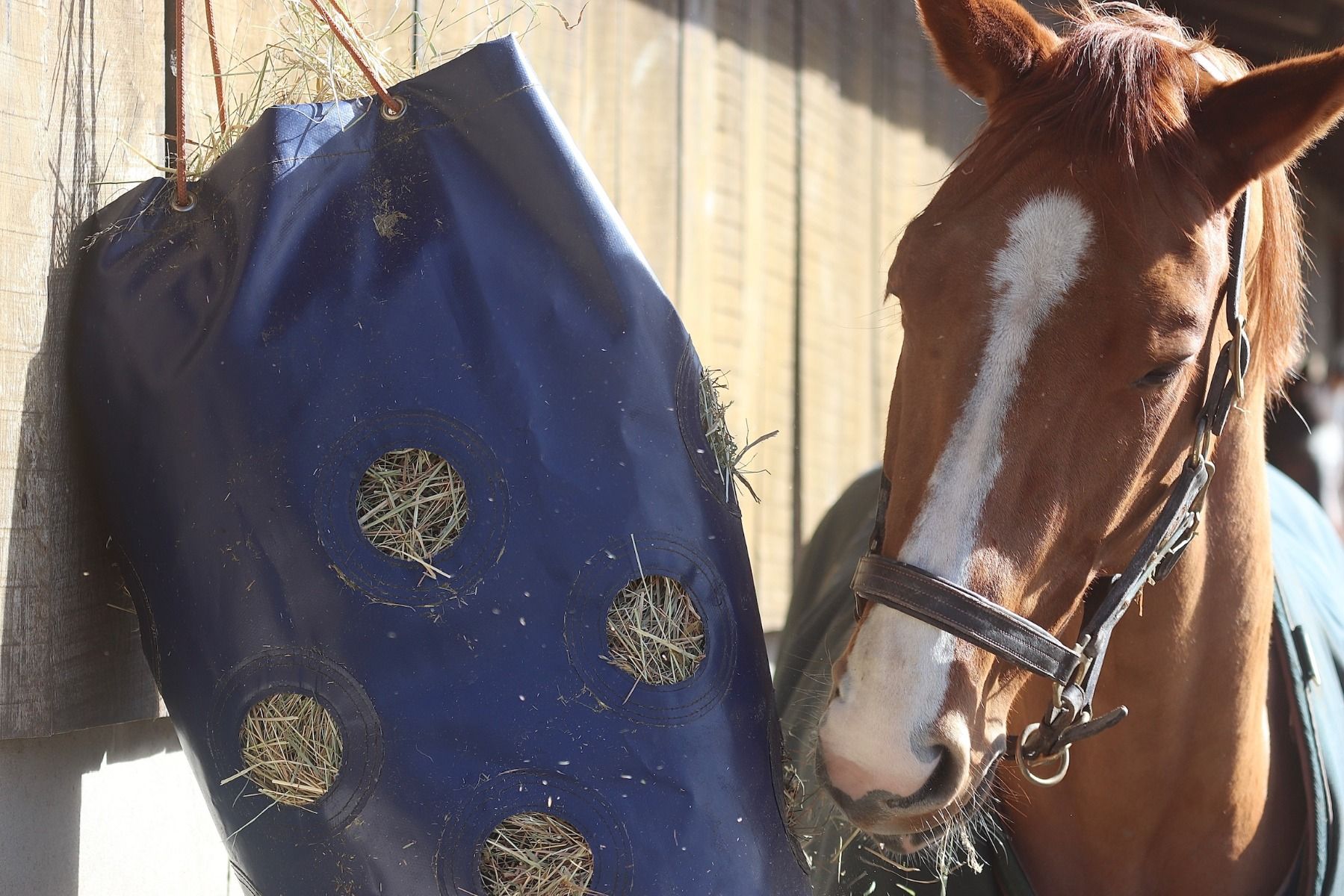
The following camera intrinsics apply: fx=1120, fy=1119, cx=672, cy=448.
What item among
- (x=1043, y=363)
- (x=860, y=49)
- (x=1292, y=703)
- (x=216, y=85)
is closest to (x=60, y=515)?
(x=216, y=85)

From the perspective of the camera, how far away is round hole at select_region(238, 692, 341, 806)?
1150 millimetres

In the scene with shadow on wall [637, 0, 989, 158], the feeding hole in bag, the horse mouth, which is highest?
shadow on wall [637, 0, 989, 158]

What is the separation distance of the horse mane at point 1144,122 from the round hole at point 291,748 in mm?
965

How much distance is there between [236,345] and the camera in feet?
3.92

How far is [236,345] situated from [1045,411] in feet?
2.82

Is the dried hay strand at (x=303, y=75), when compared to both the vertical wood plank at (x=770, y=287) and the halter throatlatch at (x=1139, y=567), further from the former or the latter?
the vertical wood plank at (x=770, y=287)

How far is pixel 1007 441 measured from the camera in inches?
46.0

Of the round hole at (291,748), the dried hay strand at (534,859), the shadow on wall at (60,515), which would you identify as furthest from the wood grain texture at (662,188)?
the dried hay strand at (534,859)

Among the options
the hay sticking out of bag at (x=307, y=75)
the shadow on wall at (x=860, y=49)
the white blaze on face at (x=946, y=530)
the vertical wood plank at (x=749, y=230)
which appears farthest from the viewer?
the shadow on wall at (x=860, y=49)

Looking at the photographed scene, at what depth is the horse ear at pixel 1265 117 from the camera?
1.25 meters

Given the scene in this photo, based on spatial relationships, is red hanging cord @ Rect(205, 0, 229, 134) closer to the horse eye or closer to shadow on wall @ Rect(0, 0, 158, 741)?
shadow on wall @ Rect(0, 0, 158, 741)

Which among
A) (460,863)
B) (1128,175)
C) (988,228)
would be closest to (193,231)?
(460,863)

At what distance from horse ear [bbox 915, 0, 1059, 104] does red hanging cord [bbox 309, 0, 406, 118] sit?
0.69 m

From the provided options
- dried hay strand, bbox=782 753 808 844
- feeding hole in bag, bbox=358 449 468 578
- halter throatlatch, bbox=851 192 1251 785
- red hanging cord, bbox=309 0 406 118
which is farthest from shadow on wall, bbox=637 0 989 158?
dried hay strand, bbox=782 753 808 844
